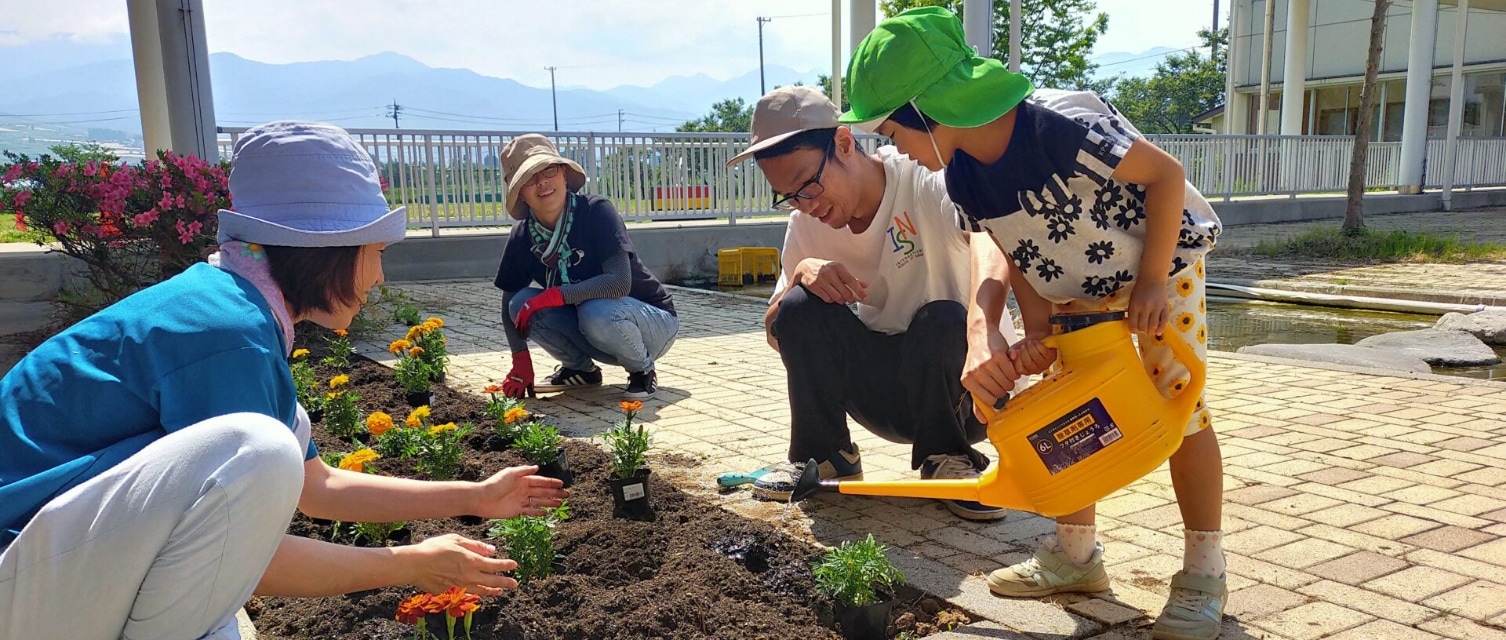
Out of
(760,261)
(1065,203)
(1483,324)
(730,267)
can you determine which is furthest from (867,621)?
(760,261)

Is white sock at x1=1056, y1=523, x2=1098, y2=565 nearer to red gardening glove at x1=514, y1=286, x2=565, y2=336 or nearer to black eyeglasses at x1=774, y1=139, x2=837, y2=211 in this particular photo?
black eyeglasses at x1=774, y1=139, x2=837, y2=211

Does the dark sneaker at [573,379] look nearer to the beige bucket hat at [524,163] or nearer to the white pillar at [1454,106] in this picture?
the beige bucket hat at [524,163]

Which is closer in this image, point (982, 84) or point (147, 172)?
point (982, 84)

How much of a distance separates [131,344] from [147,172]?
17.9 feet

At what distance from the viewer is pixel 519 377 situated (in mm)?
5254

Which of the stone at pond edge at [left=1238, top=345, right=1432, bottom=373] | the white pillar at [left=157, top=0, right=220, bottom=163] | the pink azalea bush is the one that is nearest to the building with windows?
the stone at pond edge at [left=1238, top=345, right=1432, bottom=373]

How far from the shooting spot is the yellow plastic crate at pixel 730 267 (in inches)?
467

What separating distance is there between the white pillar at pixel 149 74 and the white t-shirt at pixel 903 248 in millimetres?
9410

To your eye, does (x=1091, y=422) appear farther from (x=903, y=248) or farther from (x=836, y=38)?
(x=836, y=38)

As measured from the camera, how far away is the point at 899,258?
3.40m

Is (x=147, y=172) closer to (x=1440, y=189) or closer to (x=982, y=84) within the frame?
(x=982, y=84)

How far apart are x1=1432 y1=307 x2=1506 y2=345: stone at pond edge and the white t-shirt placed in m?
5.94

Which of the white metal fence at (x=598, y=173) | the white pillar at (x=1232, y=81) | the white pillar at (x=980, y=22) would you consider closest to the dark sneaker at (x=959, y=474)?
the white metal fence at (x=598, y=173)

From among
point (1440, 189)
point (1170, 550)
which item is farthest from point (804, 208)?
point (1440, 189)
